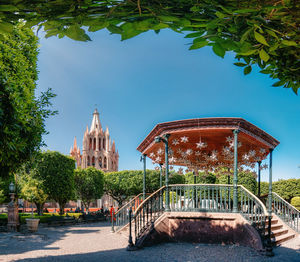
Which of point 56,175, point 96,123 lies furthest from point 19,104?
point 96,123

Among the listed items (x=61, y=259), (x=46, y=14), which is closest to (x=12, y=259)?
(x=61, y=259)

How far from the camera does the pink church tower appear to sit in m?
98.3

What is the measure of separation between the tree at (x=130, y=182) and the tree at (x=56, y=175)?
16.2 metres

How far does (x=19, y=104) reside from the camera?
853 centimetres

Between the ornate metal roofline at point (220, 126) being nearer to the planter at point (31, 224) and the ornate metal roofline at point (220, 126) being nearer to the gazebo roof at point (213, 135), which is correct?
the gazebo roof at point (213, 135)

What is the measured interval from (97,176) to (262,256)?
112ft

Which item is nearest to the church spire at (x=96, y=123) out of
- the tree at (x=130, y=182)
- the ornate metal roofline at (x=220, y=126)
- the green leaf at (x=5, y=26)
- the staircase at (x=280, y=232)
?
the tree at (x=130, y=182)

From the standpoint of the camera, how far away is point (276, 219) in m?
12.3

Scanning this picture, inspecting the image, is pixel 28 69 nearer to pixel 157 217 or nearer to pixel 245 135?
pixel 157 217

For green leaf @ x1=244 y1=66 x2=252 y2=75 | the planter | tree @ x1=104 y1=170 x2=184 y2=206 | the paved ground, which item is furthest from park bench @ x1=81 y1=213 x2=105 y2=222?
green leaf @ x1=244 y1=66 x2=252 y2=75

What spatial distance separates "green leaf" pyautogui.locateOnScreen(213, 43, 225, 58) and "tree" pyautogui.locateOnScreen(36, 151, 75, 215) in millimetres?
27320

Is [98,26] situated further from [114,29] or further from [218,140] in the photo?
[218,140]

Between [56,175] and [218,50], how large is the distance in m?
28.2

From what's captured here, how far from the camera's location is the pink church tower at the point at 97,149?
323ft
